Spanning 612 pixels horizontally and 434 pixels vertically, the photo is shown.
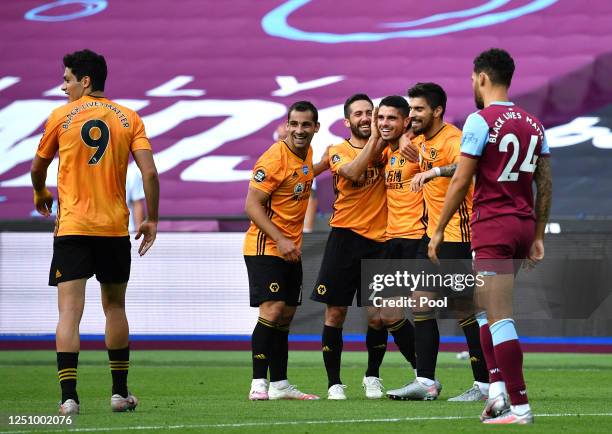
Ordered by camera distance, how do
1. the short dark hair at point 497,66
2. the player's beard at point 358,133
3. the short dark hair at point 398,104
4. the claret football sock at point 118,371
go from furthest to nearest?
the player's beard at point 358,133, the short dark hair at point 398,104, the claret football sock at point 118,371, the short dark hair at point 497,66

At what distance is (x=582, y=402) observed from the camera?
7.98m

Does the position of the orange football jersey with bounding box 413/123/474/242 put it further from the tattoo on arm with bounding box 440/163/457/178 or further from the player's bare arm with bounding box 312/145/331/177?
the player's bare arm with bounding box 312/145/331/177

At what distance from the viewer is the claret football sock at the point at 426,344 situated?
8.16 metres

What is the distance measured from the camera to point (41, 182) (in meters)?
7.25

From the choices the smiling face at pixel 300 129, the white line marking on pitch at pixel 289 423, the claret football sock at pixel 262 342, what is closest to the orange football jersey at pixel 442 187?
the smiling face at pixel 300 129

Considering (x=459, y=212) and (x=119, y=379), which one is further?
(x=459, y=212)

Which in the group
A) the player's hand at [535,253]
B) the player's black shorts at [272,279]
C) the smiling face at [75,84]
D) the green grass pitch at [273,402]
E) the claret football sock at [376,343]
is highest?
the smiling face at [75,84]

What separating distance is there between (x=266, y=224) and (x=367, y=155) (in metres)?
0.83

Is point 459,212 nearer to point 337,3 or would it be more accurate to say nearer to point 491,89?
point 491,89

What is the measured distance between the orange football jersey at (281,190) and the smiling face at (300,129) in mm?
59

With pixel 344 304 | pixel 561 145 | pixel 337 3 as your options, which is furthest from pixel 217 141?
pixel 344 304

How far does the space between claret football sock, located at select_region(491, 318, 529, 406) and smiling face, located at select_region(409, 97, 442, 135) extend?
237cm

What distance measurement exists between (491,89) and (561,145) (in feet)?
35.2

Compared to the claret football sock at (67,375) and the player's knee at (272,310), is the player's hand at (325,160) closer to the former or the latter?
the player's knee at (272,310)
